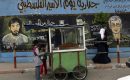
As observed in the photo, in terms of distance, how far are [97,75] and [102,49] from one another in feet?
8.76

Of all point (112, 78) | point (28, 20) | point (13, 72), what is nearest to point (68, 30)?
point (112, 78)

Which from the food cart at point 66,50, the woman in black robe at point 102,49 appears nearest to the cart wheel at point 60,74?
the food cart at point 66,50

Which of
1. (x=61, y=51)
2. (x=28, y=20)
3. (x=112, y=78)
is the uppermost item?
(x=28, y=20)

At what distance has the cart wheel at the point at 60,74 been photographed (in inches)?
580

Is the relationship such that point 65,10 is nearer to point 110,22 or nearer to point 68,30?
point 110,22

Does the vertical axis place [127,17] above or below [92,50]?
above

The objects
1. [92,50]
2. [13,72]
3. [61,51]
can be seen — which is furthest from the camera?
[92,50]

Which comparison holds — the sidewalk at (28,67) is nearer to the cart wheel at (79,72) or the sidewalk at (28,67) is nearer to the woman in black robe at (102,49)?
the woman in black robe at (102,49)

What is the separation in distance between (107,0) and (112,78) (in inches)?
215

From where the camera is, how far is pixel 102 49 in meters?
18.5

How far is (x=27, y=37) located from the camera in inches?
773

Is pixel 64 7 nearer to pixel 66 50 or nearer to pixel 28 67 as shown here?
pixel 28 67

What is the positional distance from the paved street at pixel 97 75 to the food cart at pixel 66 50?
2.84 ft

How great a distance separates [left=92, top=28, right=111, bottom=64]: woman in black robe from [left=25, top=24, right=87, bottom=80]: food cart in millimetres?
3098
